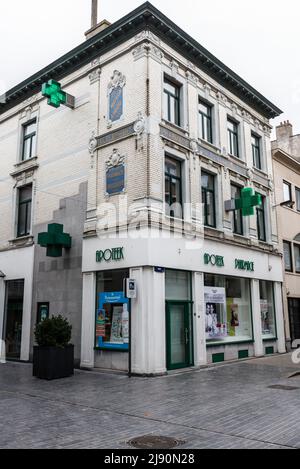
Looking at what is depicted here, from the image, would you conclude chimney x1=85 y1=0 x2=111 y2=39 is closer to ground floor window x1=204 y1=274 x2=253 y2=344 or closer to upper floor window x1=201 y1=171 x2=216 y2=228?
upper floor window x1=201 y1=171 x2=216 y2=228

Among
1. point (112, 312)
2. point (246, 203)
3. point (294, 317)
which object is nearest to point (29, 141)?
point (112, 312)

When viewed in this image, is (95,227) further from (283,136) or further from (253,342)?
(283,136)

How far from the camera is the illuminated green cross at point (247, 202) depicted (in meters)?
17.6

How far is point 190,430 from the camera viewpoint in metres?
6.91

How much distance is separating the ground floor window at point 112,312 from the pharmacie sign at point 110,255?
45 cm

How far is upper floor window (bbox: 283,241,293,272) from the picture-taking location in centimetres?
2259

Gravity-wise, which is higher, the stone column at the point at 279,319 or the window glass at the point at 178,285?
the window glass at the point at 178,285

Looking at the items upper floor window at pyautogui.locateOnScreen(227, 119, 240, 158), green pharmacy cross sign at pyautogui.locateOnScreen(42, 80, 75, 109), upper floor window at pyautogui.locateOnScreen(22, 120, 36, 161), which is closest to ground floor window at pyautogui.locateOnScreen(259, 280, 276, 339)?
upper floor window at pyautogui.locateOnScreen(227, 119, 240, 158)

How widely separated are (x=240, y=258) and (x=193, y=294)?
12.4 ft

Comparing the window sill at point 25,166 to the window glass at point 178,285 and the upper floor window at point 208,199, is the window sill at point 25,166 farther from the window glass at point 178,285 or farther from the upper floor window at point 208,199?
the window glass at point 178,285

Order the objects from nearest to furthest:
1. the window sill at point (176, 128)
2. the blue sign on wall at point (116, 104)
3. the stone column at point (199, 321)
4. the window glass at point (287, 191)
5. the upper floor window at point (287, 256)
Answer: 1. the stone column at point (199, 321)
2. the window sill at point (176, 128)
3. the blue sign on wall at point (116, 104)
4. the upper floor window at point (287, 256)
5. the window glass at point (287, 191)

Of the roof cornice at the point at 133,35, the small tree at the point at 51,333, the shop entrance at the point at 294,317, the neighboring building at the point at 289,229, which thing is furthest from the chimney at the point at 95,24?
the shop entrance at the point at 294,317

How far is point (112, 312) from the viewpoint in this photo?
14477 millimetres
